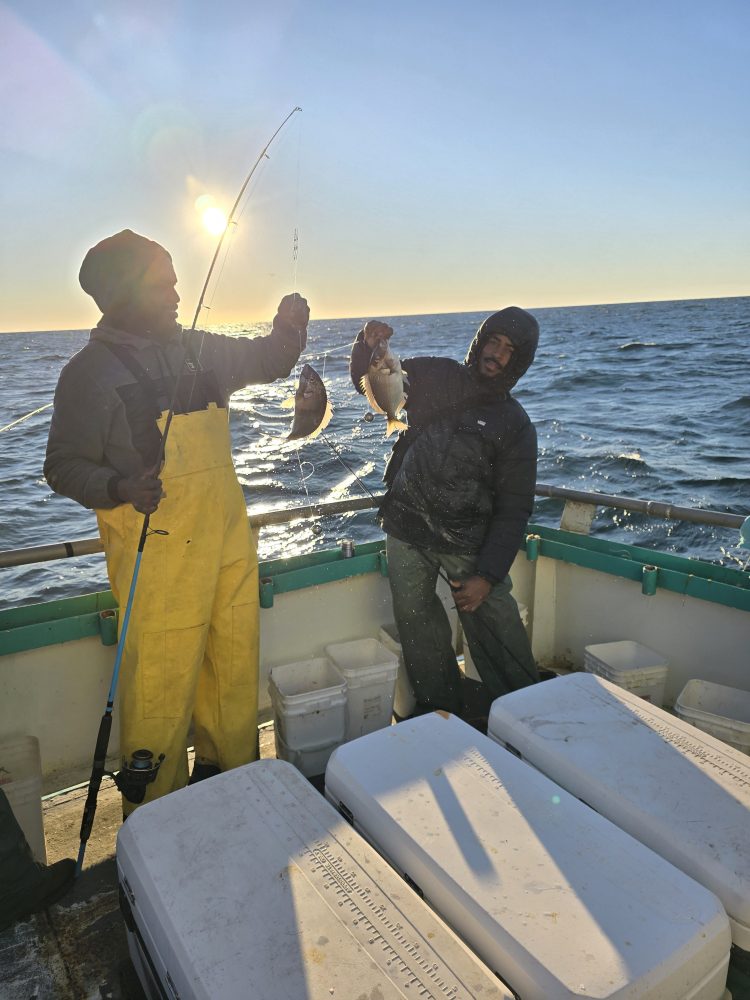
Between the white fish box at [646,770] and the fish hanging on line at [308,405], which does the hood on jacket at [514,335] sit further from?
A: the white fish box at [646,770]

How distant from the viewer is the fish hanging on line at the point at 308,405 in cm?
387

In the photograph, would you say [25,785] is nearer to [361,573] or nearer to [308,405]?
[361,573]

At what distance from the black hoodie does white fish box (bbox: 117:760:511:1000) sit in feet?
5.88

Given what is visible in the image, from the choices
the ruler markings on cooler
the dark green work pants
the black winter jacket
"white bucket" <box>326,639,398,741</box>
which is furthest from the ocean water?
the ruler markings on cooler

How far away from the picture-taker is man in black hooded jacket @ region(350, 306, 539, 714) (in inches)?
143

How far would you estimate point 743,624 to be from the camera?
147 inches

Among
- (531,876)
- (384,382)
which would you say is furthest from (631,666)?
(531,876)

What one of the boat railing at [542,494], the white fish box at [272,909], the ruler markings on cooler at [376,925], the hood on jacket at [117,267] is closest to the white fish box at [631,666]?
the boat railing at [542,494]

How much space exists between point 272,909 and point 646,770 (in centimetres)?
122

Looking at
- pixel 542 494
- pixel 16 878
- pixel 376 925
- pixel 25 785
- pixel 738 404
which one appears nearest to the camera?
pixel 376 925

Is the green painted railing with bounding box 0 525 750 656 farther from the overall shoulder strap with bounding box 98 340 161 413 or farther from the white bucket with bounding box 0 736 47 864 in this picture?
the overall shoulder strap with bounding box 98 340 161 413

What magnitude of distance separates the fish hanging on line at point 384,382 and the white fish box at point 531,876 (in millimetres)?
1878

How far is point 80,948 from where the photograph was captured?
2.47m

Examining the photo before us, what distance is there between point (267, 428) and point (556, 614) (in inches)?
673
